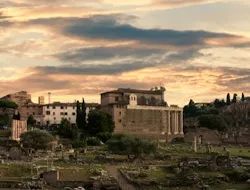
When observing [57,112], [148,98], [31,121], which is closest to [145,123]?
[148,98]

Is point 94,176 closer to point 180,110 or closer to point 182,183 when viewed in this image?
point 182,183

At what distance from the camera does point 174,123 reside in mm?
141750

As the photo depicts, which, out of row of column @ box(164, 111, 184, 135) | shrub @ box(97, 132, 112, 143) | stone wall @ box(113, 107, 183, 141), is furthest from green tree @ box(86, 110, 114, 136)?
row of column @ box(164, 111, 184, 135)

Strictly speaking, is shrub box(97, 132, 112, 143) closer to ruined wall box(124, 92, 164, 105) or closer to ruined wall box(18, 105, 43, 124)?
ruined wall box(124, 92, 164, 105)

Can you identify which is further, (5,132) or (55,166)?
(5,132)

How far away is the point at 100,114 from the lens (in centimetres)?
11731

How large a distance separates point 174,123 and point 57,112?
24736 mm

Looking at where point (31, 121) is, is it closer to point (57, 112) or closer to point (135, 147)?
point (57, 112)

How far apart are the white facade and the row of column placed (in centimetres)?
1587

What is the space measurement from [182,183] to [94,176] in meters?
7.96

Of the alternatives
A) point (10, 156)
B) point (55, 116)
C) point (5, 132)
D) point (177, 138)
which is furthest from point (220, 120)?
point (10, 156)

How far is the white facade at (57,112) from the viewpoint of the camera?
5615 inches

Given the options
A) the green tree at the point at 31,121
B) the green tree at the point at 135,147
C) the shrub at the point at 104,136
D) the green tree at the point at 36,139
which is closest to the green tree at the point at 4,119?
the green tree at the point at 31,121

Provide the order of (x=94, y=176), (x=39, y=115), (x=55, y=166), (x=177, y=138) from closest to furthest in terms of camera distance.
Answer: (x=94, y=176) → (x=55, y=166) → (x=177, y=138) → (x=39, y=115)
